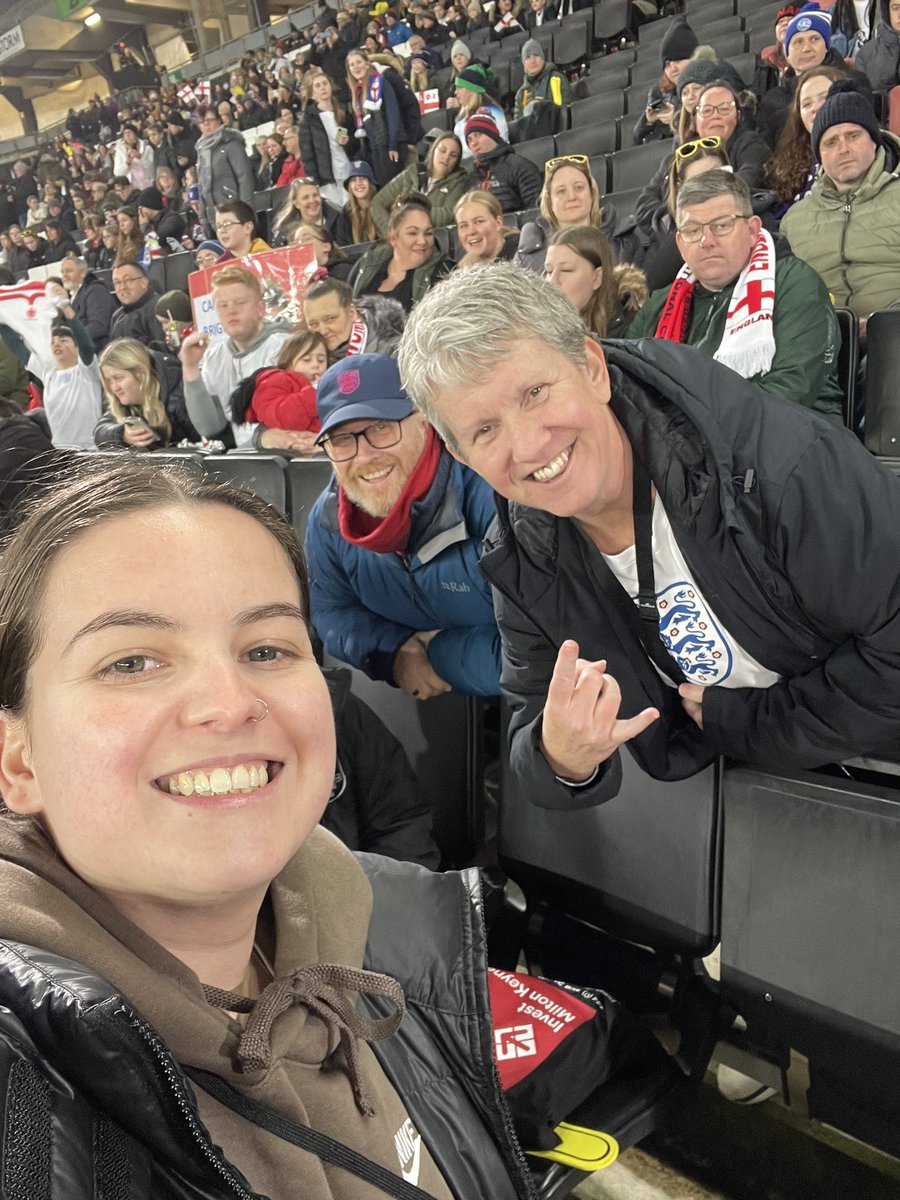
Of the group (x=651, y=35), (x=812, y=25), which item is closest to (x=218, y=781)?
(x=812, y=25)

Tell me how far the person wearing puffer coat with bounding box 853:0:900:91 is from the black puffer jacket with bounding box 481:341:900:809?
196 inches

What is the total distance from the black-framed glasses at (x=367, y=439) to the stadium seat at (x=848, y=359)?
1.73 meters

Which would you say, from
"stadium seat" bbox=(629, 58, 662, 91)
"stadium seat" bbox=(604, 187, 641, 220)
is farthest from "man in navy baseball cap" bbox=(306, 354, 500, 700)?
"stadium seat" bbox=(629, 58, 662, 91)

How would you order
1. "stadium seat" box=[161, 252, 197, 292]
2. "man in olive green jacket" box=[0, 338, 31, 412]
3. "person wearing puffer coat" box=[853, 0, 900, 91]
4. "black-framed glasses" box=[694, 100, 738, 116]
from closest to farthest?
"black-framed glasses" box=[694, 100, 738, 116] → "person wearing puffer coat" box=[853, 0, 900, 91] → "man in olive green jacket" box=[0, 338, 31, 412] → "stadium seat" box=[161, 252, 197, 292]

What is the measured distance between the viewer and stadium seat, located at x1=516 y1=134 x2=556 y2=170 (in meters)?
7.75

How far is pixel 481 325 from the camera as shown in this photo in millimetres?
1379

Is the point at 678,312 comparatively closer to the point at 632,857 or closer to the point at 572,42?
the point at 632,857

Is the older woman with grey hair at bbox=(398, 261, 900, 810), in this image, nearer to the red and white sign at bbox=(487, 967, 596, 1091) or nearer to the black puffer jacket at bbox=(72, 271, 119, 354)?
the red and white sign at bbox=(487, 967, 596, 1091)

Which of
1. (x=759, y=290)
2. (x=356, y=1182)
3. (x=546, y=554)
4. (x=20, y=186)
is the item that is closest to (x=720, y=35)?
(x=759, y=290)

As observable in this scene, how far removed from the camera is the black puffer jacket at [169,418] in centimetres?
494

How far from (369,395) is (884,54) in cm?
485

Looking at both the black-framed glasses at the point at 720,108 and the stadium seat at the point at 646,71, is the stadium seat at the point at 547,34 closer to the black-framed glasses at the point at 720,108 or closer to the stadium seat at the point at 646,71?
the stadium seat at the point at 646,71

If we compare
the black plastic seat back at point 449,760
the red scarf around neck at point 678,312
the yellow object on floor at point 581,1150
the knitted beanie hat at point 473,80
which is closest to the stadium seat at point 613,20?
the knitted beanie hat at point 473,80

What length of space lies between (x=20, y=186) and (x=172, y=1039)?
18.9 metres
